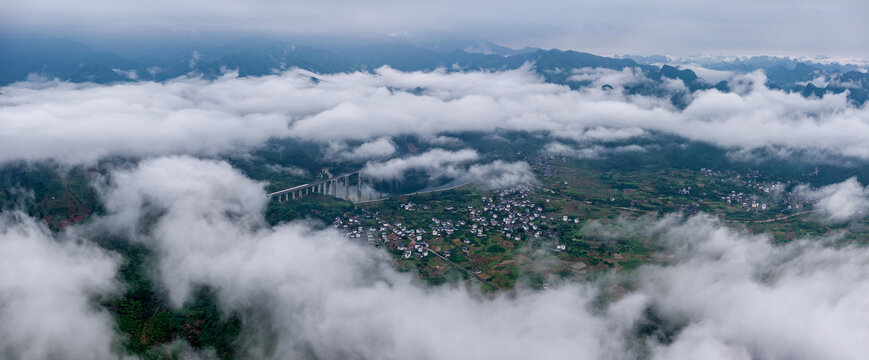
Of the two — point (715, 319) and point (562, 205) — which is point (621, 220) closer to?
point (562, 205)

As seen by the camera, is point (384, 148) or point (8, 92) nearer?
point (384, 148)

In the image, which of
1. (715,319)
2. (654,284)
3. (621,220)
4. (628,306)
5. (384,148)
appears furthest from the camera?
(384,148)

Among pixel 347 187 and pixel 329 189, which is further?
pixel 347 187

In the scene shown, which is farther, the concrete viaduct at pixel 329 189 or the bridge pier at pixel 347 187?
the bridge pier at pixel 347 187

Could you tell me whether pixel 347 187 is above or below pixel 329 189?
above

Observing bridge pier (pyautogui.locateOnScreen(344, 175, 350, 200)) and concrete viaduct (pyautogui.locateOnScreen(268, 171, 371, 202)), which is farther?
bridge pier (pyautogui.locateOnScreen(344, 175, 350, 200))

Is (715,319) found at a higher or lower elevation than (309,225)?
higher

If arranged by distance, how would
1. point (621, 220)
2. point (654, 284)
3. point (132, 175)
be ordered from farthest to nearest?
point (621, 220) → point (132, 175) → point (654, 284)

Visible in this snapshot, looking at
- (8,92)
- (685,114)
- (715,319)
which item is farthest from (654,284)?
(8,92)
